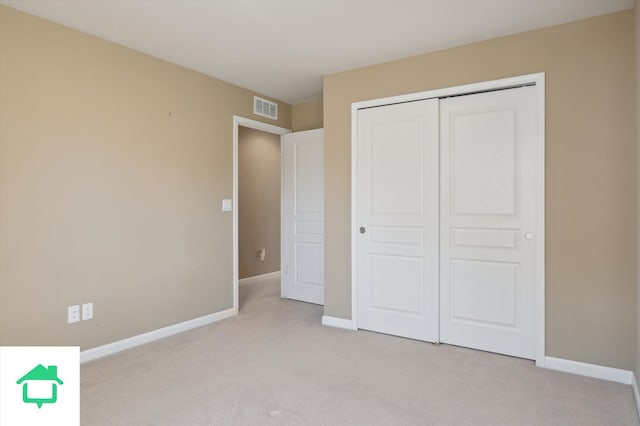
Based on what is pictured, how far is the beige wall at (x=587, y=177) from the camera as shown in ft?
8.16

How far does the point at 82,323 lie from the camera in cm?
278

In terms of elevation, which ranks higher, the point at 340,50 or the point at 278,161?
the point at 340,50

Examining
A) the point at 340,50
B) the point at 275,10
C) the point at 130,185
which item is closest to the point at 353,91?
the point at 340,50

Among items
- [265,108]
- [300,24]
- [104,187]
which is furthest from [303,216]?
[300,24]

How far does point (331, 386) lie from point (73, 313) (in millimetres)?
1953

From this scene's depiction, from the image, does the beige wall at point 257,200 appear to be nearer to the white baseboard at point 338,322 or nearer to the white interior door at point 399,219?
the white baseboard at point 338,322

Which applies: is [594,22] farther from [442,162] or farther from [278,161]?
[278,161]

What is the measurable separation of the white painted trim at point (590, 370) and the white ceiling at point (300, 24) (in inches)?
95.2

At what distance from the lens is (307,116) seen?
477cm

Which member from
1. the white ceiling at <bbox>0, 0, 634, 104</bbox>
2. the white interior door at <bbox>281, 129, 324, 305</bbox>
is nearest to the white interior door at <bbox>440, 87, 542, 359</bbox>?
Result: the white ceiling at <bbox>0, 0, 634, 104</bbox>

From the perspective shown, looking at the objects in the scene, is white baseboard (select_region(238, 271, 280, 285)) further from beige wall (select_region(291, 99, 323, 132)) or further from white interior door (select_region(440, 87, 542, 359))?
white interior door (select_region(440, 87, 542, 359))

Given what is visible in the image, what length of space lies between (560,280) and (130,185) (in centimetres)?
342

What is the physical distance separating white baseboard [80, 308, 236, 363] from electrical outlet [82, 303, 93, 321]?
25 cm


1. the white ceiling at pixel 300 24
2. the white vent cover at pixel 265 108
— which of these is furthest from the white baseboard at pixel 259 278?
the white ceiling at pixel 300 24
